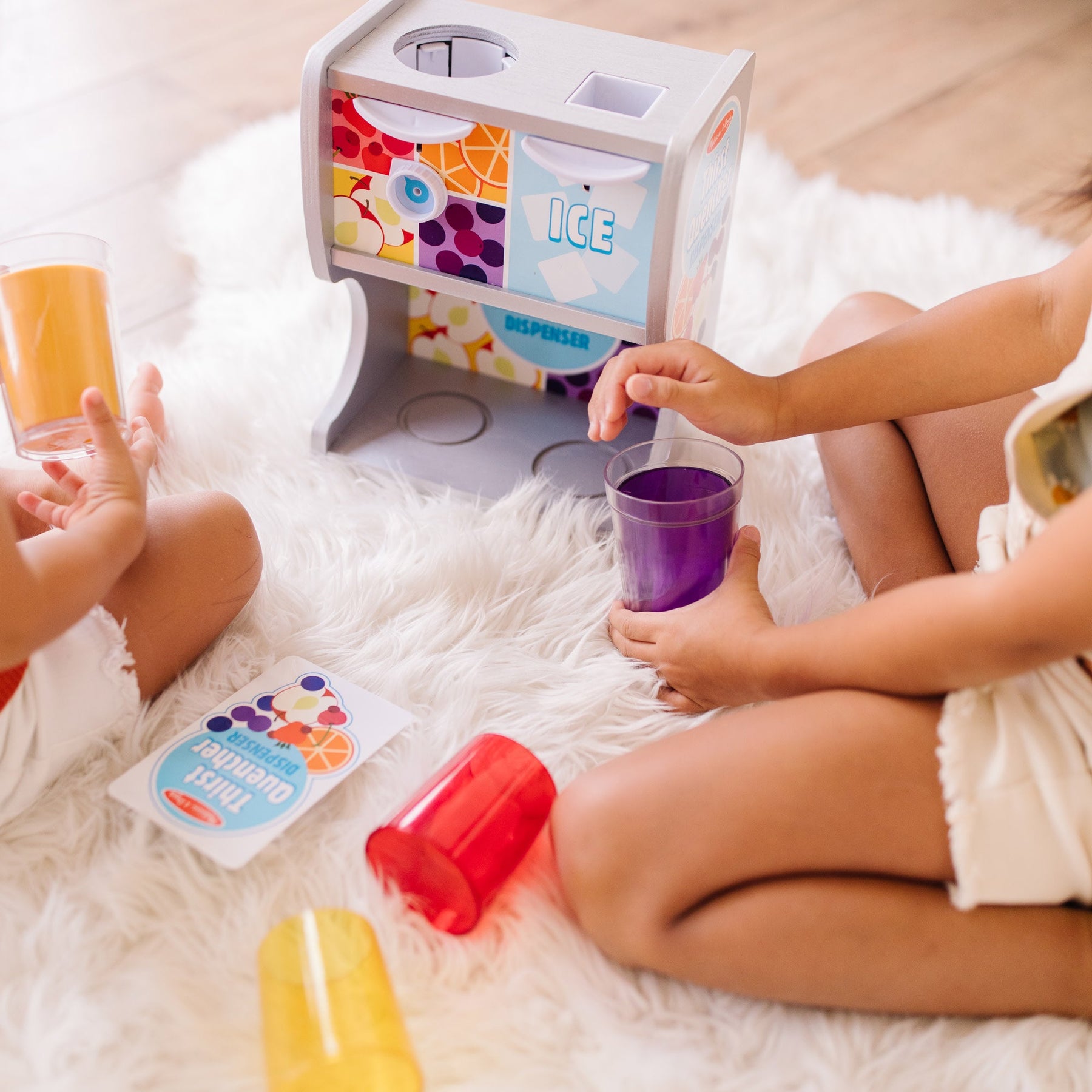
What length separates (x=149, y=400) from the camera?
1.05 meters

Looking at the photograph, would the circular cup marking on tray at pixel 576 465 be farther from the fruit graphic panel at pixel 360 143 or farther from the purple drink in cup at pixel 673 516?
the fruit graphic panel at pixel 360 143

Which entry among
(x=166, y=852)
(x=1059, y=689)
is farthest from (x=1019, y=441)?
(x=166, y=852)

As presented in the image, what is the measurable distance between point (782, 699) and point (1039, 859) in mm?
178

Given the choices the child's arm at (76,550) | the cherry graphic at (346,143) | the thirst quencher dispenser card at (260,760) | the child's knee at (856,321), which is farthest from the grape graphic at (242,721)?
the child's knee at (856,321)

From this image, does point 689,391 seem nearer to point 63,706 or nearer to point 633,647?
point 633,647

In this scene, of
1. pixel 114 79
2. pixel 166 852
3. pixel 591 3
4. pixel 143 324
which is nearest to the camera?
pixel 166 852

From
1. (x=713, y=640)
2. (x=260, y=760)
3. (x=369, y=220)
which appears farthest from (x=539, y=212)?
(x=260, y=760)

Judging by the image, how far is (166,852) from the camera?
0.72 m

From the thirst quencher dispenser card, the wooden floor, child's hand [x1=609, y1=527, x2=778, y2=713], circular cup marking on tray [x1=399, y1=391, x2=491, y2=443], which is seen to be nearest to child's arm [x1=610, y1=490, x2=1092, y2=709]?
child's hand [x1=609, y1=527, x2=778, y2=713]

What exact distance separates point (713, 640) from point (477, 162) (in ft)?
1.37

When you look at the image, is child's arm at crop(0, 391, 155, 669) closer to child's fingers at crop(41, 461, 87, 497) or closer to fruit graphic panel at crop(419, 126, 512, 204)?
child's fingers at crop(41, 461, 87, 497)

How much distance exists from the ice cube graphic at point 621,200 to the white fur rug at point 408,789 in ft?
0.84

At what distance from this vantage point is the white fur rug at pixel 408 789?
0.64 m

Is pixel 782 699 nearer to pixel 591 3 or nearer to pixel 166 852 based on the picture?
pixel 166 852
